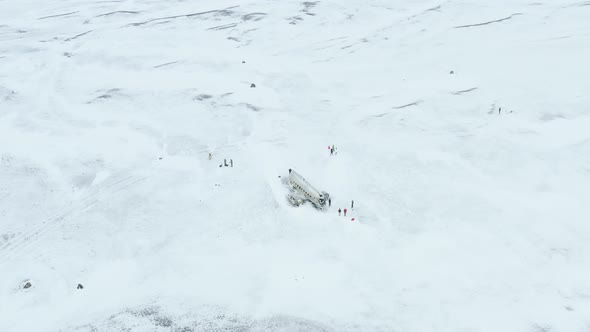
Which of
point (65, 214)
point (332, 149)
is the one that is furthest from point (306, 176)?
point (65, 214)

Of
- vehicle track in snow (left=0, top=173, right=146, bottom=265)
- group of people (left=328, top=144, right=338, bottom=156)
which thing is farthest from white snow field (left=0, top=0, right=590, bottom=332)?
group of people (left=328, top=144, right=338, bottom=156)

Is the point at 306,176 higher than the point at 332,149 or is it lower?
lower

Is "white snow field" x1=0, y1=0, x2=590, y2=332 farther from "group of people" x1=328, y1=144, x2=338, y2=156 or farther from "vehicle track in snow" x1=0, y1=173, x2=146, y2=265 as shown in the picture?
"group of people" x1=328, y1=144, x2=338, y2=156

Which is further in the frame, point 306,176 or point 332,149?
point 332,149

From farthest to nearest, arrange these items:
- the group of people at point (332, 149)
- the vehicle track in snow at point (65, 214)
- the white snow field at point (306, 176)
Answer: the group of people at point (332, 149) → the vehicle track in snow at point (65, 214) → the white snow field at point (306, 176)

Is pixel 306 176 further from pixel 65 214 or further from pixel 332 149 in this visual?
pixel 65 214

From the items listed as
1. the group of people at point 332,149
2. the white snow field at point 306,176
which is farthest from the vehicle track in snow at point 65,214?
the group of people at point 332,149

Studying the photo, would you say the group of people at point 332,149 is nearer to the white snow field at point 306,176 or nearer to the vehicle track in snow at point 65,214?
the white snow field at point 306,176

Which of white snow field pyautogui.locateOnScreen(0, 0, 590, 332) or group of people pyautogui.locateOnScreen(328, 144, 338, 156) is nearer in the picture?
white snow field pyautogui.locateOnScreen(0, 0, 590, 332)
